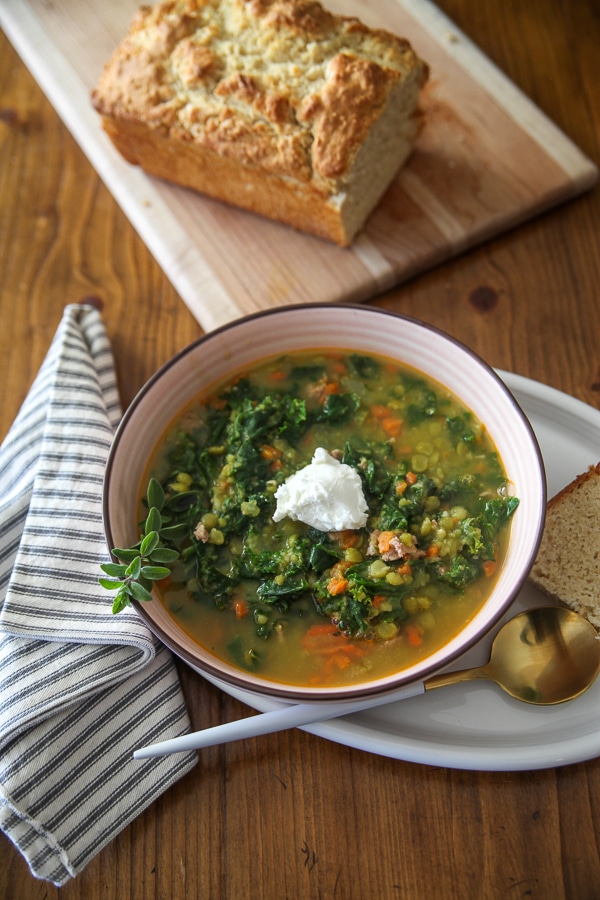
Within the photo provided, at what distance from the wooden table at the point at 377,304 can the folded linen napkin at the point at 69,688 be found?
0.17m

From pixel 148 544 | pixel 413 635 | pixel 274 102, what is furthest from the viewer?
pixel 274 102

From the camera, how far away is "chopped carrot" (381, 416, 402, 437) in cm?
361

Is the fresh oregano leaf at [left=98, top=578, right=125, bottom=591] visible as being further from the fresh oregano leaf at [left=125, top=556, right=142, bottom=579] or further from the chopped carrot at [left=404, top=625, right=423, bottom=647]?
the chopped carrot at [left=404, top=625, right=423, bottom=647]

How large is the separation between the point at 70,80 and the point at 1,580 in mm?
3656

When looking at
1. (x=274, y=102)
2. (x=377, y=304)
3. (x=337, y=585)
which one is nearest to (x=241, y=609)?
(x=337, y=585)

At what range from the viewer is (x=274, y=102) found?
413cm

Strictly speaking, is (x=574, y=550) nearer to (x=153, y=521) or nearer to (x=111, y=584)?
(x=153, y=521)

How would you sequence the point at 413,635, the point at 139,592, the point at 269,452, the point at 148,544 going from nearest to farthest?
the point at 139,592, the point at 148,544, the point at 413,635, the point at 269,452

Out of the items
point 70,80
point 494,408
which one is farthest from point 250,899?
point 70,80

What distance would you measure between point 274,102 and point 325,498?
228cm

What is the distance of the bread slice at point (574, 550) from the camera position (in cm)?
323

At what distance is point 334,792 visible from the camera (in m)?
3.15

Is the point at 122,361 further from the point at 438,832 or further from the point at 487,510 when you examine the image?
the point at 438,832

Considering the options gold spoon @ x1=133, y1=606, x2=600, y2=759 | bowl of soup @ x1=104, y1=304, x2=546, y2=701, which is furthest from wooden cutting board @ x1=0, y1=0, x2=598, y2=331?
gold spoon @ x1=133, y1=606, x2=600, y2=759
